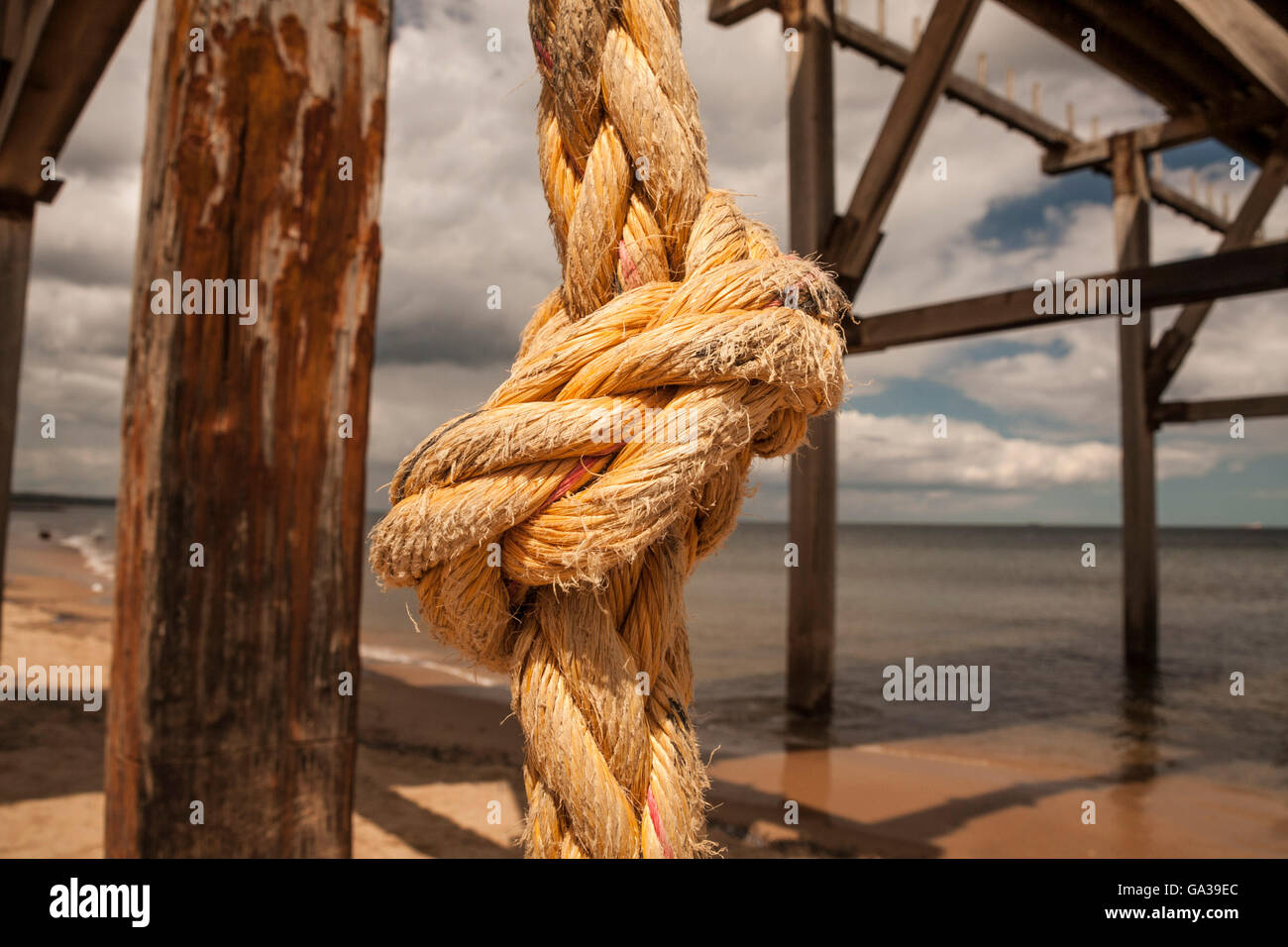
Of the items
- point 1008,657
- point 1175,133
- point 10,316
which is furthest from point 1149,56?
point 1008,657

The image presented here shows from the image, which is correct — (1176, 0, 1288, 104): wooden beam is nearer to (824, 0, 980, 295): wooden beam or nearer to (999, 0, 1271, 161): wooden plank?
(824, 0, 980, 295): wooden beam

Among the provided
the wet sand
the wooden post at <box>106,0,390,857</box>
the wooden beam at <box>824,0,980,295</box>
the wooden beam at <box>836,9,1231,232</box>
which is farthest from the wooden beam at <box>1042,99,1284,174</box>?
the wooden post at <box>106,0,390,857</box>

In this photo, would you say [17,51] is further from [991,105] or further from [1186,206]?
[1186,206]

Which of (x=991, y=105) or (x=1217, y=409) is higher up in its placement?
(x=991, y=105)

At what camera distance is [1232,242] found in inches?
252

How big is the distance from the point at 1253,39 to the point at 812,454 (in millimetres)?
3180

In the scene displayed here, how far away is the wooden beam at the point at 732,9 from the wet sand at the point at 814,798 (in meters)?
5.27

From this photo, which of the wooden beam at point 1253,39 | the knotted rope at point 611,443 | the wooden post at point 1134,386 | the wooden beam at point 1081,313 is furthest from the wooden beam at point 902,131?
the wooden post at point 1134,386

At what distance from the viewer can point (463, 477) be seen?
0.74 m

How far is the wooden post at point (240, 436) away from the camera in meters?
1.17

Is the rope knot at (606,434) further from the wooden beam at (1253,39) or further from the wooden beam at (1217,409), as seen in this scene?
the wooden beam at (1217,409)

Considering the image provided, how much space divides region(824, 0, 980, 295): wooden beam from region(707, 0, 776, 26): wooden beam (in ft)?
7.68

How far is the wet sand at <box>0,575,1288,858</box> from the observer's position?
4.11 meters
